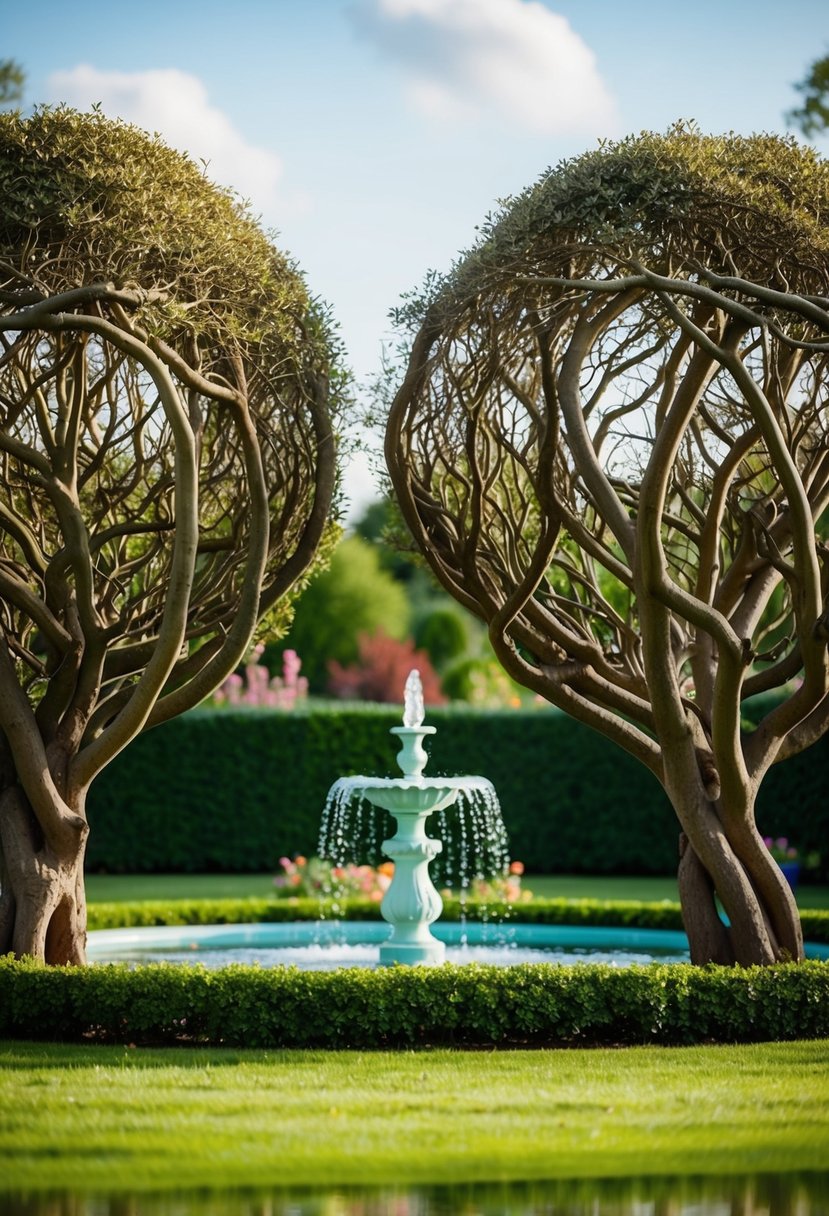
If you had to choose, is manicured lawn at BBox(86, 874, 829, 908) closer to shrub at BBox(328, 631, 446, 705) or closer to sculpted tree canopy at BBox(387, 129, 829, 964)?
sculpted tree canopy at BBox(387, 129, 829, 964)

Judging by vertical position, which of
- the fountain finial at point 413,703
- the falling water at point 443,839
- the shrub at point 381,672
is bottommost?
the falling water at point 443,839

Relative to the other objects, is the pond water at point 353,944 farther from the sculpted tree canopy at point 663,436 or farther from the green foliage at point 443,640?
the green foliage at point 443,640

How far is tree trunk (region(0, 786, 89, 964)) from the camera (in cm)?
870

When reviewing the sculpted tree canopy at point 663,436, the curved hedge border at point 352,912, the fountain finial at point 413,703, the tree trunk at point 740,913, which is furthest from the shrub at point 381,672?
the tree trunk at point 740,913

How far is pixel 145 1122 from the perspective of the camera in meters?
5.95

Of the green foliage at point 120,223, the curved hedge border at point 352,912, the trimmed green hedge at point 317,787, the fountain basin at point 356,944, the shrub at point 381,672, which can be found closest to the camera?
the green foliage at point 120,223

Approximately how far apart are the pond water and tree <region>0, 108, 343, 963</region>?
2.75m

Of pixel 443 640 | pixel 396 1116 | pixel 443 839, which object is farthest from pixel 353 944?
pixel 443 640

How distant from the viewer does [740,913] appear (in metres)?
8.77

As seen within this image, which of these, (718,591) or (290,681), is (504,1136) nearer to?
(718,591)

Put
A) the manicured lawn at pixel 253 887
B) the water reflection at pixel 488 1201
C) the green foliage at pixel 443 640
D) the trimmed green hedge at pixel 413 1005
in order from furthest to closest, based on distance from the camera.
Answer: the green foliage at pixel 443 640 → the manicured lawn at pixel 253 887 → the trimmed green hedge at pixel 413 1005 → the water reflection at pixel 488 1201

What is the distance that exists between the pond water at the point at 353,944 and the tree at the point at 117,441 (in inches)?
108

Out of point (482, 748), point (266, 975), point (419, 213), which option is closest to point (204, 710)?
point (482, 748)

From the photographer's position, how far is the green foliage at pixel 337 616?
130 feet
